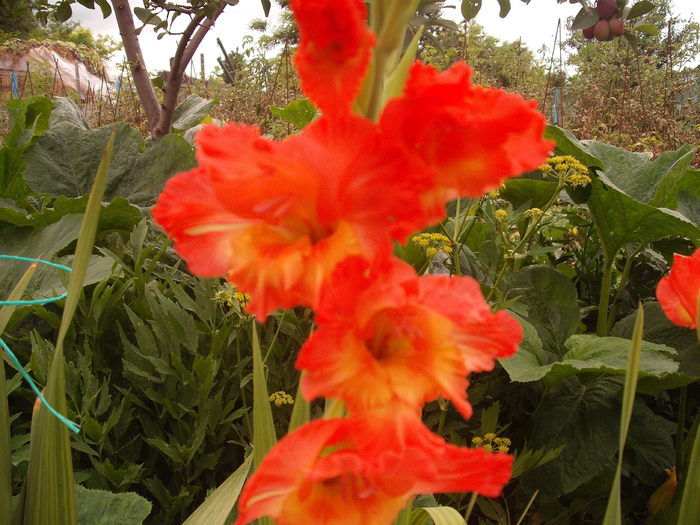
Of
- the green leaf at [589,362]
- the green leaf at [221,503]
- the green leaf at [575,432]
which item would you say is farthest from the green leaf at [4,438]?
the green leaf at [575,432]

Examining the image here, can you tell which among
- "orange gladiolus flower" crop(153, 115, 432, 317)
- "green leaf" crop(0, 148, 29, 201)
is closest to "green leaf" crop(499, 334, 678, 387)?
"orange gladiolus flower" crop(153, 115, 432, 317)

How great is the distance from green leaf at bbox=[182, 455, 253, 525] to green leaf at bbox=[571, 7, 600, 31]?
135 centimetres

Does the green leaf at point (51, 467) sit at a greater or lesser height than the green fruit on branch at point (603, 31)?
lesser

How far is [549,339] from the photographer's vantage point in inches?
55.7

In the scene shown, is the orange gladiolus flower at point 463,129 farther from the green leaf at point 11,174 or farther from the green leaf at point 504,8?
the green leaf at point 11,174

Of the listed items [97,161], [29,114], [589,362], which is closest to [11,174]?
[97,161]

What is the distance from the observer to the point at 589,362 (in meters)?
1.15

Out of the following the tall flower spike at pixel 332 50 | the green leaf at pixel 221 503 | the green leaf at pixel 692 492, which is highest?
the tall flower spike at pixel 332 50

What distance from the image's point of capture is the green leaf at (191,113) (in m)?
2.36

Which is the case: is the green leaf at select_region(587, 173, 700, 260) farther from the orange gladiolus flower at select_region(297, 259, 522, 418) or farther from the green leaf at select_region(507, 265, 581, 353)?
the orange gladiolus flower at select_region(297, 259, 522, 418)

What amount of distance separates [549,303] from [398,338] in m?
1.08

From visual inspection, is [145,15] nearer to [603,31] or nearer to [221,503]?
[603,31]

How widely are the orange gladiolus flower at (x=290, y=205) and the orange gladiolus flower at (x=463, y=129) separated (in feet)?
0.07

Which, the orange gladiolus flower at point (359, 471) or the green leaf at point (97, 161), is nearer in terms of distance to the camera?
the orange gladiolus flower at point (359, 471)
